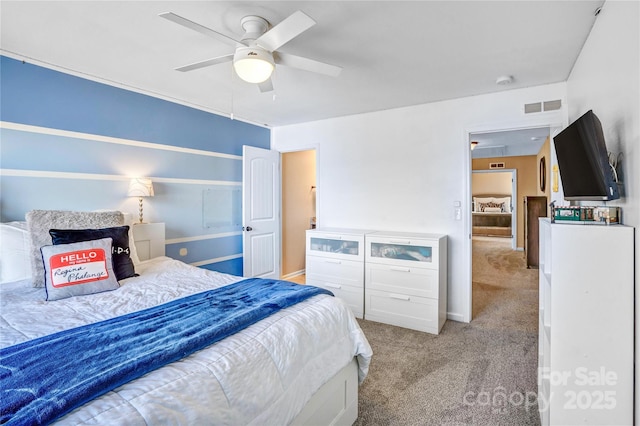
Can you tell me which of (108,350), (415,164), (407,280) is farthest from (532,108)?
(108,350)

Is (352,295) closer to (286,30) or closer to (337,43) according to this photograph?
(337,43)

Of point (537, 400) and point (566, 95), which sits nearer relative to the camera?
point (537, 400)

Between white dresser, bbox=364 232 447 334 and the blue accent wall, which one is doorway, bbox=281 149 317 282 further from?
white dresser, bbox=364 232 447 334

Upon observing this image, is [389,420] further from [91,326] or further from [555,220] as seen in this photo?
Answer: [91,326]

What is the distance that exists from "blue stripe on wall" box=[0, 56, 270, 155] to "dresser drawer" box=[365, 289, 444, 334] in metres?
2.60

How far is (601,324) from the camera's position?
1.41 meters

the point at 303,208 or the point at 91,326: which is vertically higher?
the point at 303,208

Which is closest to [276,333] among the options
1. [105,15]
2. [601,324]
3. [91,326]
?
[91,326]

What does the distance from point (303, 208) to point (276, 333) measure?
4.14 metres

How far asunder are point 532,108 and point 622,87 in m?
1.66

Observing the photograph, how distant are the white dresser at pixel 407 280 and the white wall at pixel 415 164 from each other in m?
0.22

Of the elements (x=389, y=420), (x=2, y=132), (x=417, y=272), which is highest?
(x=2, y=132)

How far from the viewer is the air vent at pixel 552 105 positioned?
2977mm

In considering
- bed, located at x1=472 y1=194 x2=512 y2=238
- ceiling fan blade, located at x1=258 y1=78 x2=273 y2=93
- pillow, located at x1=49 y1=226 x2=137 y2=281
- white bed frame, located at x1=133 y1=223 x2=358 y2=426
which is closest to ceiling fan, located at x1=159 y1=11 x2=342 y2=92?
ceiling fan blade, located at x1=258 y1=78 x2=273 y2=93
